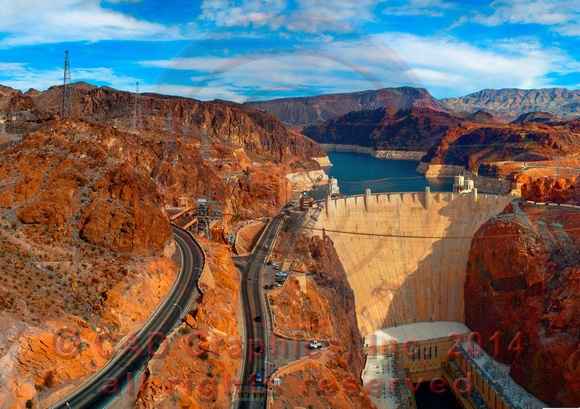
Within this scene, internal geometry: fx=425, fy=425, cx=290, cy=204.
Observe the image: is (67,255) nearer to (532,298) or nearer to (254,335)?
(254,335)

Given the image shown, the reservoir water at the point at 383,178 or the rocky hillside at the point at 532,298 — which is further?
the reservoir water at the point at 383,178

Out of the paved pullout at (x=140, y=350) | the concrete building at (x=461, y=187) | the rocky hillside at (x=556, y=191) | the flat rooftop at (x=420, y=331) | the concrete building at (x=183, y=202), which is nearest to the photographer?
the paved pullout at (x=140, y=350)

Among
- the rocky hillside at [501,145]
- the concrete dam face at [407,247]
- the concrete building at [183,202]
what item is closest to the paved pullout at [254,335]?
the concrete dam face at [407,247]

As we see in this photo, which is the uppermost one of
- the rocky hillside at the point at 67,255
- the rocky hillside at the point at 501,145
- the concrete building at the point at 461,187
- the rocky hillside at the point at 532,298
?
the rocky hillside at the point at 501,145

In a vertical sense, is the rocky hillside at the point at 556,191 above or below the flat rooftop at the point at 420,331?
above

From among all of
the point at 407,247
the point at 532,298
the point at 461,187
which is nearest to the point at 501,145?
the point at 461,187

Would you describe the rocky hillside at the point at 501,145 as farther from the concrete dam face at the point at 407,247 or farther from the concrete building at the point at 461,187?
the concrete dam face at the point at 407,247

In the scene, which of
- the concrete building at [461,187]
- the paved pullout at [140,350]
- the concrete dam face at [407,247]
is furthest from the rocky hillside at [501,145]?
the paved pullout at [140,350]

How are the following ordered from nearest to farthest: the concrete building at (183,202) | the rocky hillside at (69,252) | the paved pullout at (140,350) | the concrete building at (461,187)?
1. the rocky hillside at (69,252)
2. the paved pullout at (140,350)
3. the concrete building at (183,202)
4. the concrete building at (461,187)
